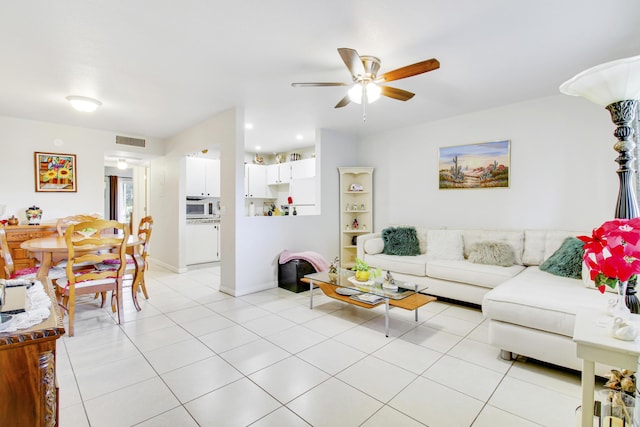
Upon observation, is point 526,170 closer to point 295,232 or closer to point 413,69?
point 413,69

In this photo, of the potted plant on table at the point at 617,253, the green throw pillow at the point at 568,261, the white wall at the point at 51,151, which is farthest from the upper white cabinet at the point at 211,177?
the potted plant on table at the point at 617,253

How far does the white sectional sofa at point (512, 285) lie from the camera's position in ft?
6.78

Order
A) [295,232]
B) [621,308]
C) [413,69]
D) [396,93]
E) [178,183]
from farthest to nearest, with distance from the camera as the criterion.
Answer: [178,183], [295,232], [396,93], [413,69], [621,308]

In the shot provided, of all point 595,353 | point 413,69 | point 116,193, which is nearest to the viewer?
point 595,353

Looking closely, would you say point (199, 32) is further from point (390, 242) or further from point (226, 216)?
point (390, 242)

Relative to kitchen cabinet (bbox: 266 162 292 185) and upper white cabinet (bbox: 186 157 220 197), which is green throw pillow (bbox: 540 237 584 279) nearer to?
kitchen cabinet (bbox: 266 162 292 185)

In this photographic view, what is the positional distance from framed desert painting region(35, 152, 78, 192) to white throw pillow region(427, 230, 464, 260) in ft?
18.0

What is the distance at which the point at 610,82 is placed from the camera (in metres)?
1.47

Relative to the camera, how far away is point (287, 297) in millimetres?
3848

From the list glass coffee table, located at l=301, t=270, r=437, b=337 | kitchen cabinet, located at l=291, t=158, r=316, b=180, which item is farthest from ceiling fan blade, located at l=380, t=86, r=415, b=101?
kitchen cabinet, located at l=291, t=158, r=316, b=180

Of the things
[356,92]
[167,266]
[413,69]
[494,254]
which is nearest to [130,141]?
[167,266]

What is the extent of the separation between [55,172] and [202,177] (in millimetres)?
2177

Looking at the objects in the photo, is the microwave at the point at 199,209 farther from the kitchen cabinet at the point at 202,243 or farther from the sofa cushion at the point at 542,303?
the sofa cushion at the point at 542,303

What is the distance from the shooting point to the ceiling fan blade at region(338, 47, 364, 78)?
2.02 m
